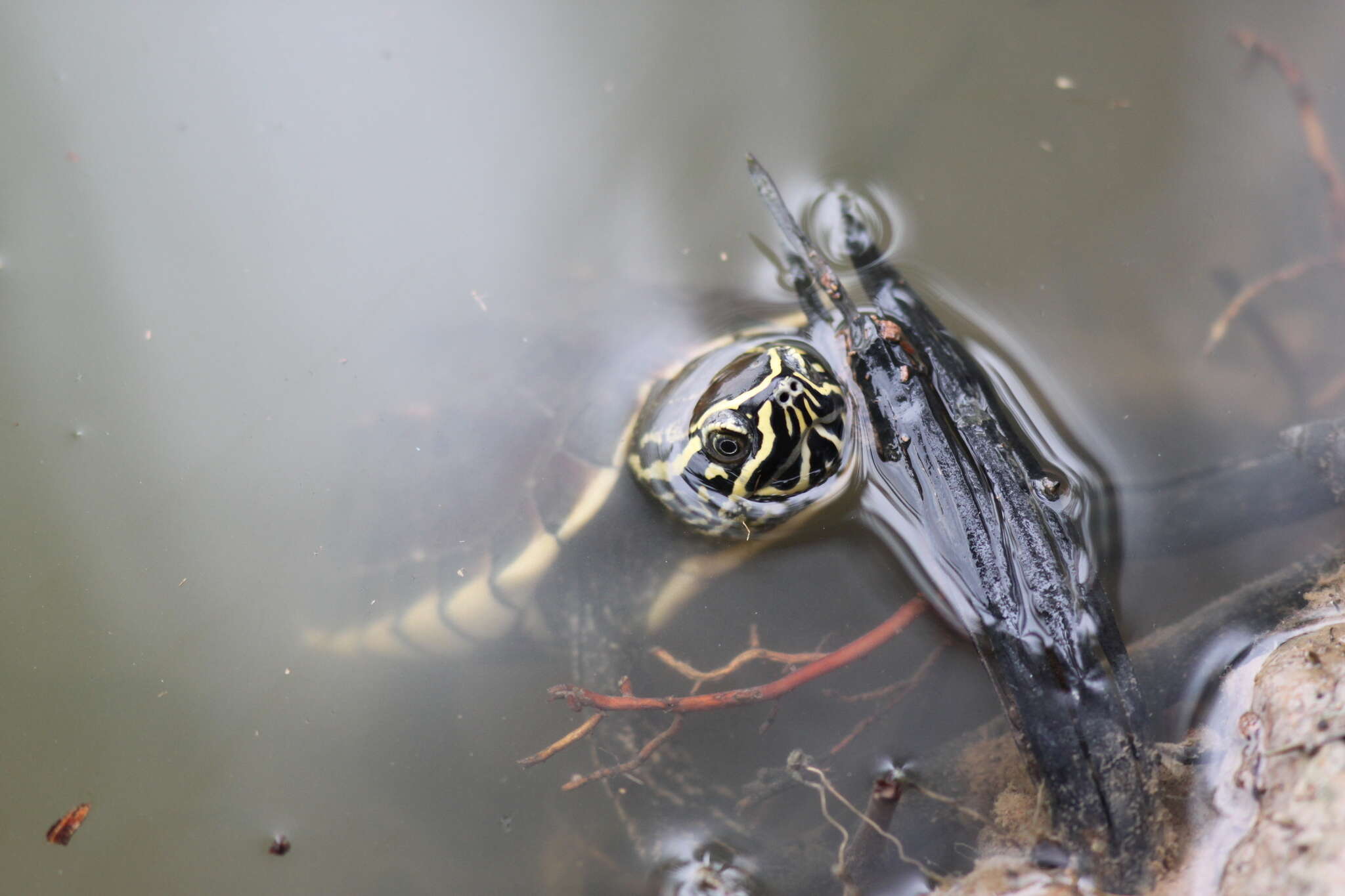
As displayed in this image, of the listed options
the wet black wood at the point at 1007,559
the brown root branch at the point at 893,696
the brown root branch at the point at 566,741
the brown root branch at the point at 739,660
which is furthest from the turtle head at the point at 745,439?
the brown root branch at the point at 566,741

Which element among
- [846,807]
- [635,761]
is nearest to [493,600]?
[635,761]

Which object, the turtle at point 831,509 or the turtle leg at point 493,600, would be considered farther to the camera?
the turtle leg at point 493,600

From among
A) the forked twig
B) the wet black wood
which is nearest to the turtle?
the wet black wood

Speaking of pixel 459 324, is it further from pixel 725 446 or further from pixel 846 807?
pixel 846 807

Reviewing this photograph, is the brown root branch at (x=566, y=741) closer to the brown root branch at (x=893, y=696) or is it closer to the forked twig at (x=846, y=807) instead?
the forked twig at (x=846, y=807)

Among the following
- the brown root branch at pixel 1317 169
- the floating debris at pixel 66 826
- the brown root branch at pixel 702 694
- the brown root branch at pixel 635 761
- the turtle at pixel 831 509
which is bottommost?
the floating debris at pixel 66 826
